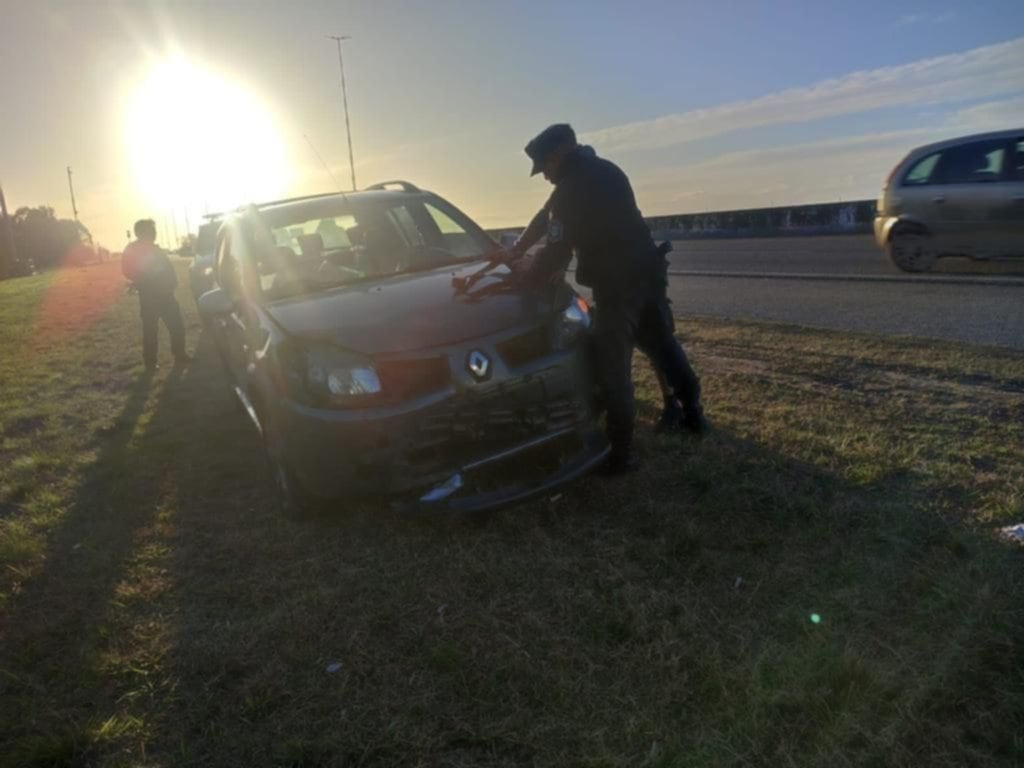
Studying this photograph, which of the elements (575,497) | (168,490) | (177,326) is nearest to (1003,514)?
(575,497)

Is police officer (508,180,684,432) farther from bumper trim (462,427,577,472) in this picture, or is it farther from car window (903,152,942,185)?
car window (903,152,942,185)

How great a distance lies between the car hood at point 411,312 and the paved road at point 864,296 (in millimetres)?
4658

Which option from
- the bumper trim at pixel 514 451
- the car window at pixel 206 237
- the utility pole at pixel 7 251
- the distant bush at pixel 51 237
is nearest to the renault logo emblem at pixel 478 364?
the bumper trim at pixel 514 451

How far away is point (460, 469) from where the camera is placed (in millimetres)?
3619

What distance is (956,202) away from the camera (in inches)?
405

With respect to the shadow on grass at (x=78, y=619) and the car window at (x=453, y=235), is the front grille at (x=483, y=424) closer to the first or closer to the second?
the shadow on grass at (x=78, y=619)

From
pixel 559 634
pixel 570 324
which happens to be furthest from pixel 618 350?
pixel 559 634

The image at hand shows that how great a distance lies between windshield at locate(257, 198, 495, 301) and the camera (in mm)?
4762

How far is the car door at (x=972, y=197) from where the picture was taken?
32.6 ft

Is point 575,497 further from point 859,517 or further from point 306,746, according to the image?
point 306,746

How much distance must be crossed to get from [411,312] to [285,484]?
3.74ft

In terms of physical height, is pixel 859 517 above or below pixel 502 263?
below

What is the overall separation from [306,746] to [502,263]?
2801mm

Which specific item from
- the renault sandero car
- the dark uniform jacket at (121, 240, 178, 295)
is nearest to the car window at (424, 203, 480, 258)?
the renault sandero car
